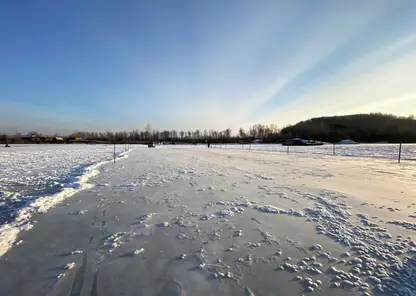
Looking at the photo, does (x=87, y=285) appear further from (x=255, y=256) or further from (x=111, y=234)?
(x=255, y=256)

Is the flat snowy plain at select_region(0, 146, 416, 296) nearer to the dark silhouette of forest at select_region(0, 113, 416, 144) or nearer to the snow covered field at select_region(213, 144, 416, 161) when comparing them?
the snow covered field at select_region(213, 144, 416, 161)

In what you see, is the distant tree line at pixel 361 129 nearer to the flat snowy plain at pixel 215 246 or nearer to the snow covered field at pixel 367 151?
the snow covered field at pixel 367 151

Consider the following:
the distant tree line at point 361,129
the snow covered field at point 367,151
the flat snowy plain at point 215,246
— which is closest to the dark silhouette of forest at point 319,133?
the distant tree line at point 361,129

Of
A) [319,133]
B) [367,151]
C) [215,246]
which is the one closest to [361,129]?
[319,133]

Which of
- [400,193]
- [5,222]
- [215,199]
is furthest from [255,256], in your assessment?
[400,193]

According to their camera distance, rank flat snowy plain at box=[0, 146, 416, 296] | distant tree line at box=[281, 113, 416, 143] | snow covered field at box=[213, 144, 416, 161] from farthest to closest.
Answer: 1. distant tree line at box=[281, 113, 416, 143]
2. snow covered field at box=[213, 144, 416, 161]
3. flat snowy plain at box=[0, 146, 416, 296]

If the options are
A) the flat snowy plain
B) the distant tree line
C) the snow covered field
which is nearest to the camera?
the flat snowy plain

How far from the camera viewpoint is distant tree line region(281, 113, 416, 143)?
9188cm

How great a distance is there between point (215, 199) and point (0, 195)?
6613mm

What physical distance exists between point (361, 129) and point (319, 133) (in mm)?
26871

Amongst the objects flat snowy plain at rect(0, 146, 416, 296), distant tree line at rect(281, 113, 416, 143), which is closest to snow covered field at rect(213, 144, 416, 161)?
flat snowy plain at rect(0, 146, 416, 296)

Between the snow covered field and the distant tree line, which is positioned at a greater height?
the distant tree line

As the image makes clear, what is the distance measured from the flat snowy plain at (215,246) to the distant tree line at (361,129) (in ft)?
276

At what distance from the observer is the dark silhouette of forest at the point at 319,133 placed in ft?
317
